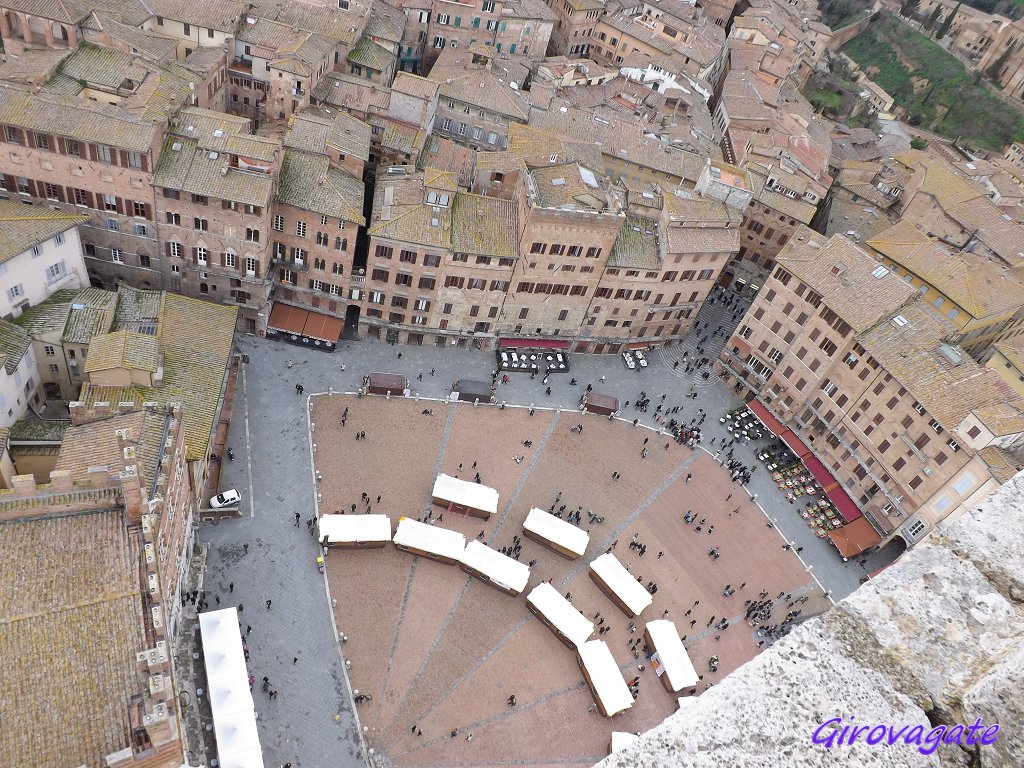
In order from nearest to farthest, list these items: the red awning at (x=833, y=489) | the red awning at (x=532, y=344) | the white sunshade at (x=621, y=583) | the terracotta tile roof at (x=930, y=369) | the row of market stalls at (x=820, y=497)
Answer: the white sunshade at (x=621, y=583) → the terracotta tile roof at (x=930, y=369) → the row of market stalls at (x=820, y=497) → the red awning at (x=833, y=489) → the red awning at (x=532, y=344)

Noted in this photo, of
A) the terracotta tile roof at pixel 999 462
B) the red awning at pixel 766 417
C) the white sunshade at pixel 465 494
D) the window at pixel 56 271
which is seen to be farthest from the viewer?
the red awning at pixel 766 417

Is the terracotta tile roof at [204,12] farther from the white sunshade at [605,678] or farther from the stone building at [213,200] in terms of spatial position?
the white sunshade at [605,678]

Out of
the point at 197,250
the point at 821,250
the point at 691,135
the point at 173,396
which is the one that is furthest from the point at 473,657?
the point at 691,135

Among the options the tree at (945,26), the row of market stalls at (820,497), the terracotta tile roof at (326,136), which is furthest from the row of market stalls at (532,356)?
the tree at (945,26)

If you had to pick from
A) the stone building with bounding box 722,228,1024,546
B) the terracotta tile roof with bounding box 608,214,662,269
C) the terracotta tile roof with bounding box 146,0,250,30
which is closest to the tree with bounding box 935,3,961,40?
the stone building with bounding box 722,228,1024,546

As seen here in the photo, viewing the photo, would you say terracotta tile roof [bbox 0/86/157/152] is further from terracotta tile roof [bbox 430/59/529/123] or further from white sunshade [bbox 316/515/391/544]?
terracotta tile roof [bbox 430/59/529/123]

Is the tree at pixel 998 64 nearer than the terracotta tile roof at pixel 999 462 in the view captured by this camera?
No
